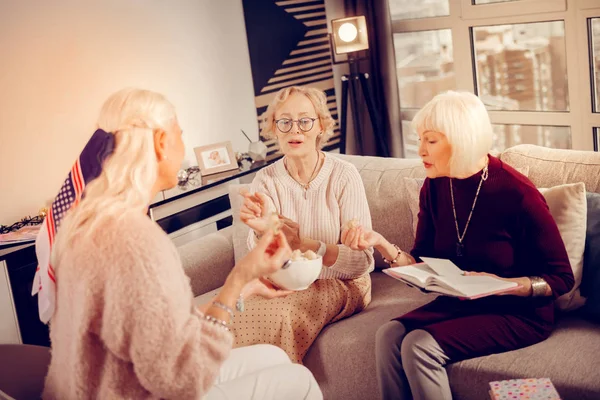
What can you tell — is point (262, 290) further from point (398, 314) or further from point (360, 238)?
point (398, 314)

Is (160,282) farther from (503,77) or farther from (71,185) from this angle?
(503,77)

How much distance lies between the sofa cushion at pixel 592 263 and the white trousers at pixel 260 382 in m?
0.94

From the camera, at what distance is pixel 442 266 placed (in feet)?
7.62

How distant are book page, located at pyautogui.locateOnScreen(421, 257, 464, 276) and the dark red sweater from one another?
69 mm

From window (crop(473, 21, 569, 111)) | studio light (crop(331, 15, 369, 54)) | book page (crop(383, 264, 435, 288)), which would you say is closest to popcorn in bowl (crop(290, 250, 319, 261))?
book page (crop(383, 264, 435, 288))

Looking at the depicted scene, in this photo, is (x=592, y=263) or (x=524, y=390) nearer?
(x=524, y=390)

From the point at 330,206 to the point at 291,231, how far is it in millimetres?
192

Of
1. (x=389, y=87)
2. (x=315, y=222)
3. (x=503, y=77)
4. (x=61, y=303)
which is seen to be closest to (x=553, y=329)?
(x=315, y=222)

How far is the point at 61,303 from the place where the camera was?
1.65 m

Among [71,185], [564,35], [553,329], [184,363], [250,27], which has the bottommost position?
[553,329]

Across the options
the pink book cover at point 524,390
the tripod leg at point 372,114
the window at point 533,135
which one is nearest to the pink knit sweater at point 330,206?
the pink book cover at point 524,390

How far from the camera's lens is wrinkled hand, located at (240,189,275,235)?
261 centimetres

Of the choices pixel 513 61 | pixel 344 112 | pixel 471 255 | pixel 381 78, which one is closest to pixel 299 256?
pixel 471 255

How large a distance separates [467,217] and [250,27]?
9.00 feet
